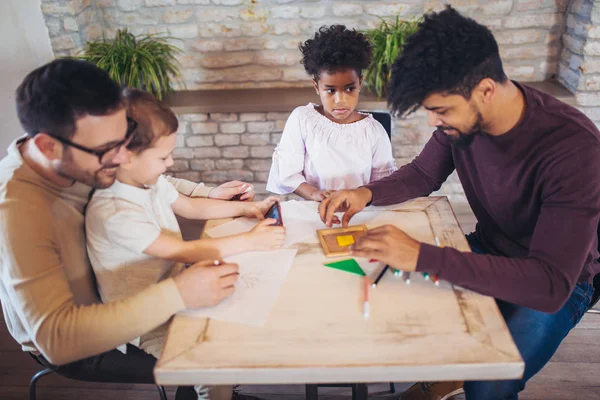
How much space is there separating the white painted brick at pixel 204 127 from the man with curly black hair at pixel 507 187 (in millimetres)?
2019

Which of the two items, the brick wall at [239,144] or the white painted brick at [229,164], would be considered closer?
the brick wall at [239,144]

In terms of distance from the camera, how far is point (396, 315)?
4.00ft

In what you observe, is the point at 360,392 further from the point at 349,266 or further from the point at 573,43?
the point at 573,43

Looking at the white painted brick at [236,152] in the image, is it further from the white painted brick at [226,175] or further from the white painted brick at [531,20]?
the white painted brick at [531,20]

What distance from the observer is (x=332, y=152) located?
2293mm

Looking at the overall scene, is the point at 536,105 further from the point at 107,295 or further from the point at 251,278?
the point at 107,295

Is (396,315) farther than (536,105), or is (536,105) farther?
(536,105)

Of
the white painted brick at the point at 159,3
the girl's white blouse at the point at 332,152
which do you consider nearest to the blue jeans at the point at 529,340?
the girl's white blouse at the point at 332,152

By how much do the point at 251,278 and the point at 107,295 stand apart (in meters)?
0.44

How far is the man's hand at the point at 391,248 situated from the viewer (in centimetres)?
130

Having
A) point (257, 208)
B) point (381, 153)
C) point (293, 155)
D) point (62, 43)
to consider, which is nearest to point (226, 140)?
point (62, 43)

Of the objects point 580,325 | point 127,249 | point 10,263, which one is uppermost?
point 10,263

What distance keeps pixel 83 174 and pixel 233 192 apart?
1.99 feet

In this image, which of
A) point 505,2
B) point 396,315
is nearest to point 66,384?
point 396,315
